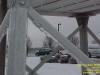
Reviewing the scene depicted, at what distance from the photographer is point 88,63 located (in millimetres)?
1231

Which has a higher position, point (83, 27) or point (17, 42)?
point (83, 27)

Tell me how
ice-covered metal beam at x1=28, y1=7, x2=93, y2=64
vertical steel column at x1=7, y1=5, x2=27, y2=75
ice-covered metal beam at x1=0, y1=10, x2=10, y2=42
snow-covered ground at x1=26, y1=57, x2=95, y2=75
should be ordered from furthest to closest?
1. snow-covered ground at x1=26, y1=57, x2=95, y2=75
2. ice-covered metal beam at x1=0, y1=10, x2=10, y2=42
3. ice-covered metal beam at x1=28, y1=7, x2=93, y2=64
4. vertical steel column at x1=7, y1=5, x2=27, y2=75

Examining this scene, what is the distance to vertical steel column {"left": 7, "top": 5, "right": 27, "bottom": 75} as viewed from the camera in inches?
43.8

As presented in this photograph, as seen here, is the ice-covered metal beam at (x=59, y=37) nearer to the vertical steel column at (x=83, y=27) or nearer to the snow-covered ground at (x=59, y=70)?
the vertical steel column at (x=83, y=27)

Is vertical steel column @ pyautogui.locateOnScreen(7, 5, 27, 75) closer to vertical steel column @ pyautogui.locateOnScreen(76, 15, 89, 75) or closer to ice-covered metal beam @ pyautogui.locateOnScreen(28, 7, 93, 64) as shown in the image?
ice-covered metal beam @ pyautogui.locateOnScreen(28, 7, 93, 64)

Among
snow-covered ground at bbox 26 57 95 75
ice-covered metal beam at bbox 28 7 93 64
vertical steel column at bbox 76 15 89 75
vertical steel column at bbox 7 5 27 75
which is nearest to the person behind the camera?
vertical steel column at bbox 7 5 27 75

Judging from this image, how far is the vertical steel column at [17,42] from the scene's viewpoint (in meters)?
1.11

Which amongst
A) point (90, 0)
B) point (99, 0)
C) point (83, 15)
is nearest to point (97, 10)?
point (83, 15)

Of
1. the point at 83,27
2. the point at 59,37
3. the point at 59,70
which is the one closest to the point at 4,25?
the point at 59,37

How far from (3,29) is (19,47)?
0.37 metres

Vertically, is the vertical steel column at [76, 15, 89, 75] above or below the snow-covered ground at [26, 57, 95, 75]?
above

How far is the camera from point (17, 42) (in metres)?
1.14

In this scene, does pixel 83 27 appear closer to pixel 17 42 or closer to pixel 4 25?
pixel 4 25

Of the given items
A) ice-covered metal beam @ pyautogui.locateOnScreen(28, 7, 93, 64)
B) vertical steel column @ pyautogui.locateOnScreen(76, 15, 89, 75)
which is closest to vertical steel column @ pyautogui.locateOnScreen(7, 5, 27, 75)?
ice-covered metal beam @ pyautogui.locateOnScreen(28, 7, 93, 64)
